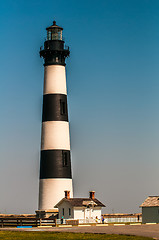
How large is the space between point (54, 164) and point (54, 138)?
3.08 m

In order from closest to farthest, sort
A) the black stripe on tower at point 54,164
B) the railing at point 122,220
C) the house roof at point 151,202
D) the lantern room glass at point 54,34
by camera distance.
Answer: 1. the black stripe on tower at point 54,164
2. the house roof at point 151,202
3. the railing at point 122,220
4. the lantern room glass at point 54,34

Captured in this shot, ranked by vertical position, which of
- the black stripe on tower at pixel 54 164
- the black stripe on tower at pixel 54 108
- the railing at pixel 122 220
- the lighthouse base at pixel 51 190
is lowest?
the railing at pixel 122 220

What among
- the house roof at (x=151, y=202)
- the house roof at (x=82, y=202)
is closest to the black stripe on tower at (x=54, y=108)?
the house roof at (x=82, y=202)

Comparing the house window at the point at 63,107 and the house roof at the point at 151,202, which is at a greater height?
the house window at the point at 63,107

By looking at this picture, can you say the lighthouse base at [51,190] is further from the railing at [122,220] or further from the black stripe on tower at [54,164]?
the railing at [122,220]

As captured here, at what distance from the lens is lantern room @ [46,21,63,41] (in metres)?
67.9

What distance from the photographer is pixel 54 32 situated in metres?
68.2

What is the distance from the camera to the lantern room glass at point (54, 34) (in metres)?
67.8

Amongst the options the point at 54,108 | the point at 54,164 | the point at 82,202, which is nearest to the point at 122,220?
the point at 82,202

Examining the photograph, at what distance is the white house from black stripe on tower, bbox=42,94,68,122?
29.4ft

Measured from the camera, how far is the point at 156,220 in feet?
210

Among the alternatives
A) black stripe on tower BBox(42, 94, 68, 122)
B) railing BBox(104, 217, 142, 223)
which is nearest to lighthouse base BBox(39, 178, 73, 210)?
railing BBox(104, 217, 142, 223)

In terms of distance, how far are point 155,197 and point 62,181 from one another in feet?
39.1

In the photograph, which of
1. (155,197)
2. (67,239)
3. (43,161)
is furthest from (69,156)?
(67,239)
